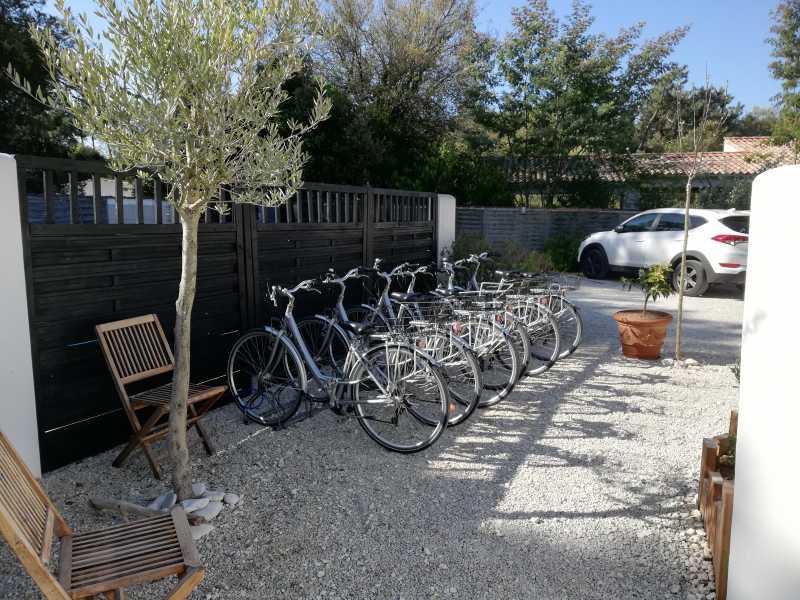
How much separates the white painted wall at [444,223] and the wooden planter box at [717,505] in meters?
6.02

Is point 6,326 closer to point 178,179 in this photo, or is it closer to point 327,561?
point 178,179

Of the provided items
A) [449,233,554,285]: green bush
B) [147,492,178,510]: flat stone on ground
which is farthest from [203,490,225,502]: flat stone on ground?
[449,233,554,285]: green bush

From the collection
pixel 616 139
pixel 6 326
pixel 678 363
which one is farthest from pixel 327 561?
pixel 616 139

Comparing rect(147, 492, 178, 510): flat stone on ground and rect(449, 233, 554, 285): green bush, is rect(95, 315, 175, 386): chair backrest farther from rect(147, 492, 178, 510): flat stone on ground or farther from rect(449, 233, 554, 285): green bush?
rect(449, 233, 554, 285): green bush

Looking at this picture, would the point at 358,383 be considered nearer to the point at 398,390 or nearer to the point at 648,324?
the point at 398,390

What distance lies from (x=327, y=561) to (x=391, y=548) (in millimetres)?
316

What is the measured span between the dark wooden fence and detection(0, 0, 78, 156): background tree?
8.18m

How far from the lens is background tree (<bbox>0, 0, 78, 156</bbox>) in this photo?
1210 centimetres

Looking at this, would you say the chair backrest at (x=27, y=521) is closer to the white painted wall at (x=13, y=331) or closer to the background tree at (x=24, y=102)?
the white painted wall at (x=13, y=331)

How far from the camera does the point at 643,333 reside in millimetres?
6348

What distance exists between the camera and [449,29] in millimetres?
17266

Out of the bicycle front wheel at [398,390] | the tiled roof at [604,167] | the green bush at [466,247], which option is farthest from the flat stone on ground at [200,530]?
the tiled roof at [604,167]

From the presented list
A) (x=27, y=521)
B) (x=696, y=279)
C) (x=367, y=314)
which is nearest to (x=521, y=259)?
(x=696, y=279)

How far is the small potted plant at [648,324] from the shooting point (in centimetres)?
628
